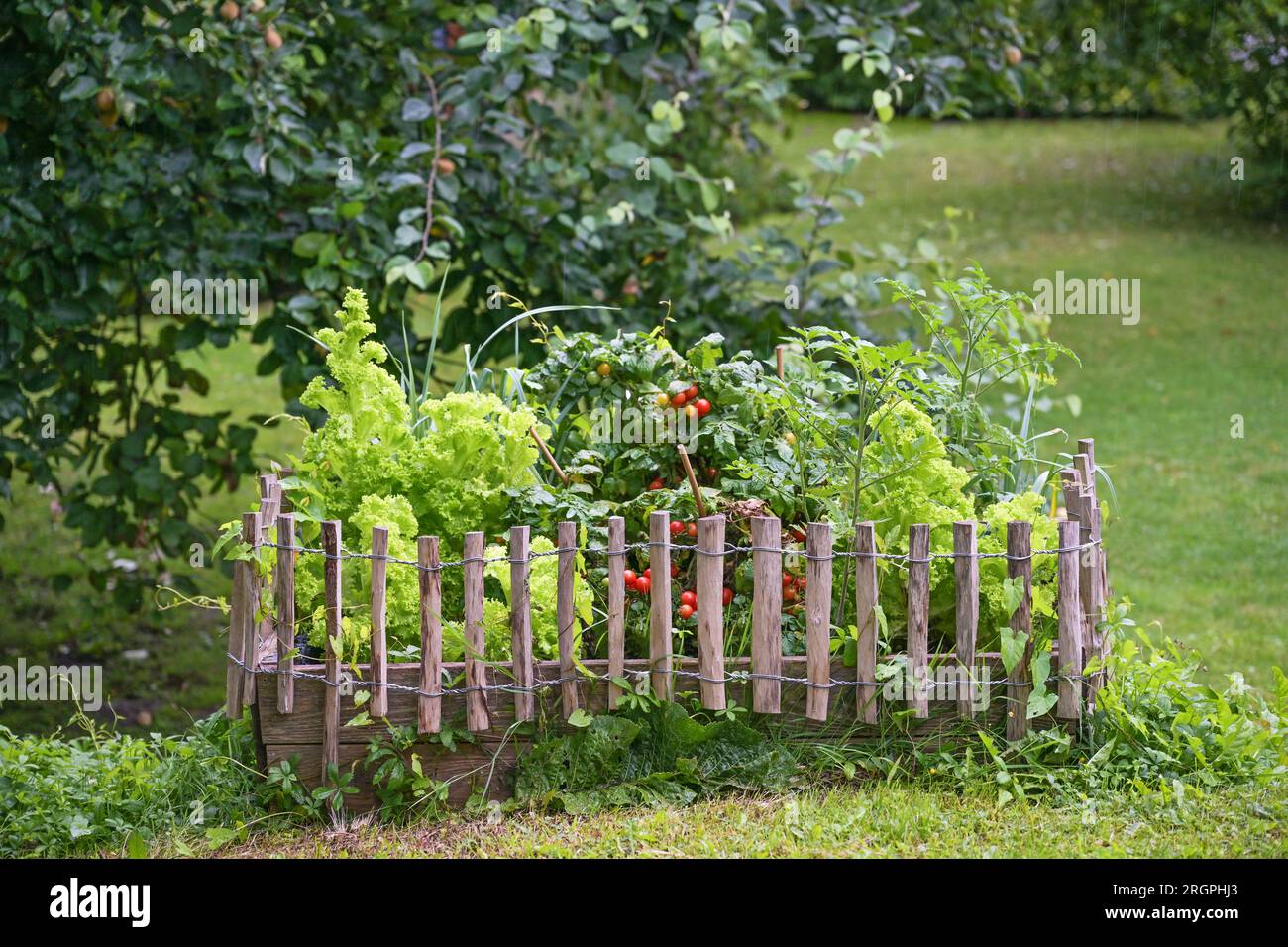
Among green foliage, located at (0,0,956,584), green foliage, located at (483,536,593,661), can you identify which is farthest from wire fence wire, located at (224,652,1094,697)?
green foliage, located at (0,0,956,584)

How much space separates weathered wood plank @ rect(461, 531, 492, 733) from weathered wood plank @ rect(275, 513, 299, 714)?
462 millimetres

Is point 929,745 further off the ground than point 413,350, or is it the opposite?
point 413,350

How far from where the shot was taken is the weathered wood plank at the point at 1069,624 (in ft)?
11.7

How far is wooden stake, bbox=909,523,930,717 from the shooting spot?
11.5 feet

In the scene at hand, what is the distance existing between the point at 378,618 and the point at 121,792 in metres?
0.98

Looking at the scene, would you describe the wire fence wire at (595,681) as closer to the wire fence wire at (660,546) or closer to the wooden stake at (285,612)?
the wooden stake at (285,612)

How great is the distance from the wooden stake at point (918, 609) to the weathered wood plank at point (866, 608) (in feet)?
0.31

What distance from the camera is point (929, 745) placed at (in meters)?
3.68

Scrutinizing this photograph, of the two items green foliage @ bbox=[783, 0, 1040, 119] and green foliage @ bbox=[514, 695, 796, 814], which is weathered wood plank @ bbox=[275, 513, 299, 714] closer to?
green foliage @ bbox=[514, 695, 796, 814]

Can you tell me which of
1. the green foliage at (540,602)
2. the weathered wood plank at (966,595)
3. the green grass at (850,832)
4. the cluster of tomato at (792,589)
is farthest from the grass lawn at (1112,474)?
the cluster of tomato at (792,589)
